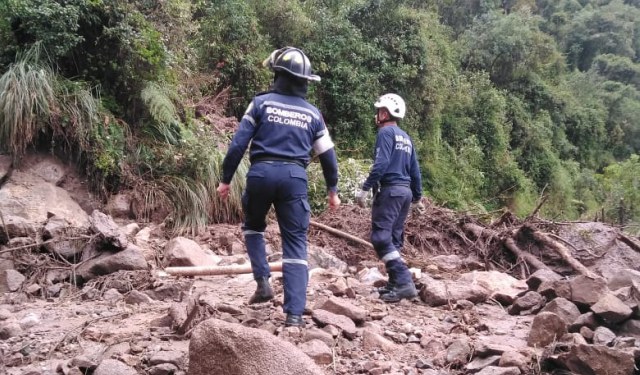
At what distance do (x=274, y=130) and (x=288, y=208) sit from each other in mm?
554

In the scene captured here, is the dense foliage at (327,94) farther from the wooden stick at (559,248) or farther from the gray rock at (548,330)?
the gray rock at (548,330)

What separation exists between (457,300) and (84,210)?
460 cm

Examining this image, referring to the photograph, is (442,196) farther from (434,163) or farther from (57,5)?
(57,5)

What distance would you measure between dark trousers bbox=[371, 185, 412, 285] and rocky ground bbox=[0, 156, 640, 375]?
0.93 ft

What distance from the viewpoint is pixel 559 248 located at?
24.6 feet

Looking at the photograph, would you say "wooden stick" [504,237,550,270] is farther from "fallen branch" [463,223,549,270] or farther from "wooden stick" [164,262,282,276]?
"wooden stick" [164,262,282,276]

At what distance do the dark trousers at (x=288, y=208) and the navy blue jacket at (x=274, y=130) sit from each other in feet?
0.31

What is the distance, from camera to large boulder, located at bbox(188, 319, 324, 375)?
3084 mm

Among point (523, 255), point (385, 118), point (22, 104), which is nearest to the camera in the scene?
point (385, 118)

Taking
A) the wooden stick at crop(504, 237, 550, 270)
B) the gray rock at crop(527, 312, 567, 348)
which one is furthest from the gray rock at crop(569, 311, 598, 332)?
the wooden stick at crop(504, 237, 550, 270)

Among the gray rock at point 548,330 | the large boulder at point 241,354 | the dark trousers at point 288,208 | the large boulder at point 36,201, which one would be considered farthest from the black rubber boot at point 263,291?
the large boulder at point 36,201

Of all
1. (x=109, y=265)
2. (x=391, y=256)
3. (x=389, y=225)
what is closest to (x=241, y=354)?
(x=391, y=256)

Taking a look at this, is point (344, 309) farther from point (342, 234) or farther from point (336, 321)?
point (342, 234)

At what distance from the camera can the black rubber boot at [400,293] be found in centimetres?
530
